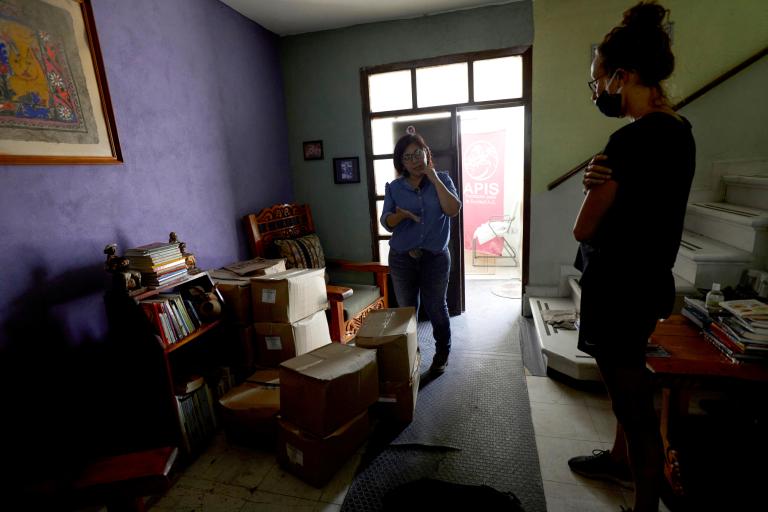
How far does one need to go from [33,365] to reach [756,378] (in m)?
2.53

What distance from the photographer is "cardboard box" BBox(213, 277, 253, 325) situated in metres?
2.13

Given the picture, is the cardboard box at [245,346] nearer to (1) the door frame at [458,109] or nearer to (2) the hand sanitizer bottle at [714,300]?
(1) the door frame at [458,109]

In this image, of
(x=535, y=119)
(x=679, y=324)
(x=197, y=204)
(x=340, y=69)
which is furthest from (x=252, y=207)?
(x=679, y=324)

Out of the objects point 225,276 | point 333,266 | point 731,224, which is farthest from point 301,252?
point 731,224

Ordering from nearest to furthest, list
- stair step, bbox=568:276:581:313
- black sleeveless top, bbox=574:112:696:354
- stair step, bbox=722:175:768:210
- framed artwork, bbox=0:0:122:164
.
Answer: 1. black sleeveless top, bbox=574:112:696:354
2. framed artwork, bbox=0:0:122:164
3. stair step, bbox=722:175:768:210
4. stair step, bbox=568:276:581:313

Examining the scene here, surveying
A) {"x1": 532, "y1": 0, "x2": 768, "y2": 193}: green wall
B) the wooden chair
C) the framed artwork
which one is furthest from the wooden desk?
the framed artwork

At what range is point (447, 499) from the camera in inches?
51.3

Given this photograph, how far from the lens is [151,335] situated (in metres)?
1.68

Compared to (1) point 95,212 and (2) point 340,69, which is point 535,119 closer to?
(2) point 340,69

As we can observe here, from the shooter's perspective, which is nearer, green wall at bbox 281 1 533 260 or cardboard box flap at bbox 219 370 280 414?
cardboard box flap at bbox 219 370 280 414

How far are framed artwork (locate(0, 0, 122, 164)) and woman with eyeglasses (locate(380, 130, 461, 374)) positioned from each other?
1445 mm

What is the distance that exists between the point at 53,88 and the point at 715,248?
10.6 feet

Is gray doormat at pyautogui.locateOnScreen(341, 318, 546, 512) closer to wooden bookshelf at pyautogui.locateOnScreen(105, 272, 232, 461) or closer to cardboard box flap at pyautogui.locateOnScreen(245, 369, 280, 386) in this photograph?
cardboard box flap at pyautogui.locateOnScreen(245, 369, 280, 386)

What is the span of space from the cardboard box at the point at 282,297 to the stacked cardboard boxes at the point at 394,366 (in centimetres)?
40
